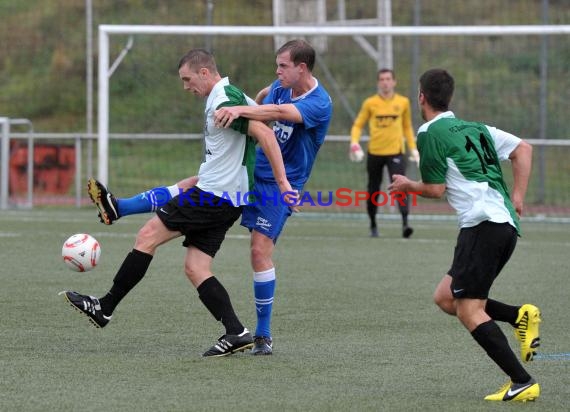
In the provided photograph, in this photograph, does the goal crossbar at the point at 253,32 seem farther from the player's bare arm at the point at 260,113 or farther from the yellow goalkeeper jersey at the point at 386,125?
the player's bare arm at the point at 260,113

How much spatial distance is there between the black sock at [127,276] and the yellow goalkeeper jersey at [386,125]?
25.7ft

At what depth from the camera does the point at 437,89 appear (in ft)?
18.1

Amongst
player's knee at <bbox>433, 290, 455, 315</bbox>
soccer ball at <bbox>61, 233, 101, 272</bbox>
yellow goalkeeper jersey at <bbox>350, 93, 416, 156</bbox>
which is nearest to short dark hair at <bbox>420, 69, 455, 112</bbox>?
player's knee at <bbox>433, 290, 455, 315</bbox>

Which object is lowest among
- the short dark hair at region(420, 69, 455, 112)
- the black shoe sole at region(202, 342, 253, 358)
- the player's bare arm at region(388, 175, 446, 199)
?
the black shoe sole at region(202, 342, 253, 358)

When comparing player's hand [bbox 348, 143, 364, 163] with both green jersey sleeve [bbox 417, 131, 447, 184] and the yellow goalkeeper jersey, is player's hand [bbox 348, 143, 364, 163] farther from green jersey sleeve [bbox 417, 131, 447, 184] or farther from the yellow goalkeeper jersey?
green jersey sleeve [bbox 417, 131, 447, 184]

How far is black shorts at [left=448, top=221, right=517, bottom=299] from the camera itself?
539cm

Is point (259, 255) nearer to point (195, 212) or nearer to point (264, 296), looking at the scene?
point (264, 296)

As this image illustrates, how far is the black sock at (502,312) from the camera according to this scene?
227 inches

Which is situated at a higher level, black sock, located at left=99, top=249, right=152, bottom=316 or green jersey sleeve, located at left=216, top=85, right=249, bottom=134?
green jersey sleeve, located at left=216, top=85, right=249, bottom=134

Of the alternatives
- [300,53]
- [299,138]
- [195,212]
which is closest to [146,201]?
[195,212]

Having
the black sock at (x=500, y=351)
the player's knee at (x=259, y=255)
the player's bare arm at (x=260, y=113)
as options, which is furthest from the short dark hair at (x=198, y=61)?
the black sock at (x=500, y=351)

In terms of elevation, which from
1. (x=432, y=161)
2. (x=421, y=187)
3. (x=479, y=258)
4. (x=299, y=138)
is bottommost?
(x=479, y=258)

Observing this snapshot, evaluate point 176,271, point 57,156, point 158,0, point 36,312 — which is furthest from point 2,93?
point 36,312

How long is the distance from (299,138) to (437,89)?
4.69 feet
